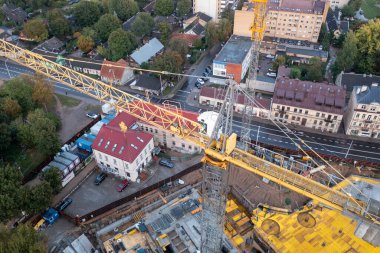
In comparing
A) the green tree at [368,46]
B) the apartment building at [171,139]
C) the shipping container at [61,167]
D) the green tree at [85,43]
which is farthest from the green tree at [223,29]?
the shipping container at [61,167]

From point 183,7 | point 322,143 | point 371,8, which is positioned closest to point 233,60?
point 322,143

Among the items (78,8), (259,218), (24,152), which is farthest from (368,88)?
(78,8)

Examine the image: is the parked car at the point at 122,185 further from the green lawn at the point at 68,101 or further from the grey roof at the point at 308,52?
the grey roof at the point at 308,52

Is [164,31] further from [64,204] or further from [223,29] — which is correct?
[64,204]

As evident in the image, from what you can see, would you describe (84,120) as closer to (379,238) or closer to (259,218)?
(259,218)

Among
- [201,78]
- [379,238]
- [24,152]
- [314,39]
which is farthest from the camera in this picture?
[314,39]
